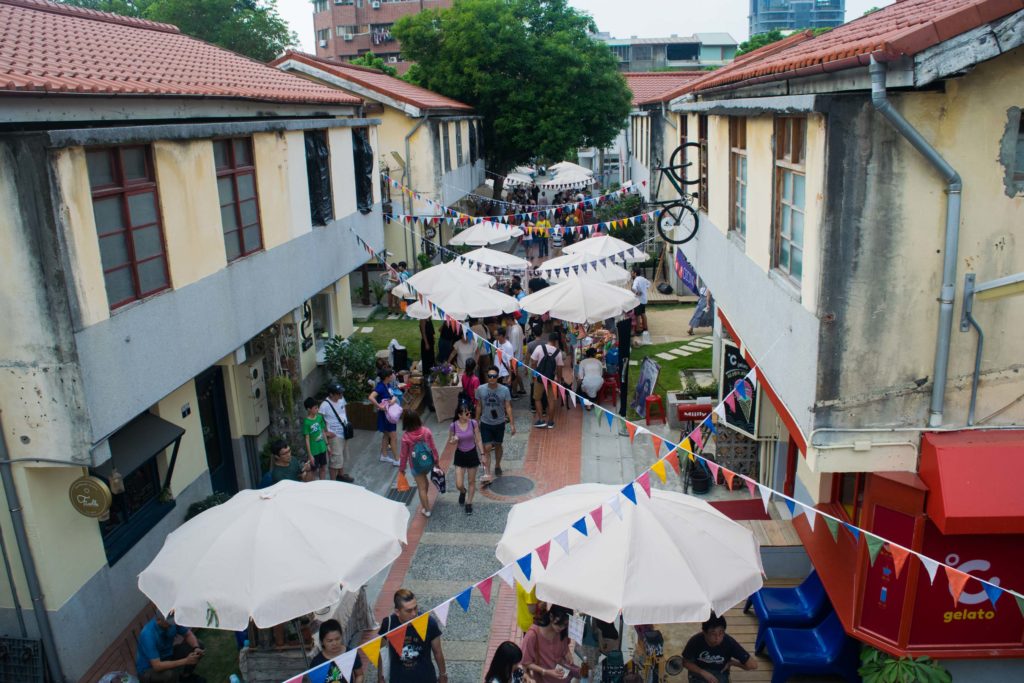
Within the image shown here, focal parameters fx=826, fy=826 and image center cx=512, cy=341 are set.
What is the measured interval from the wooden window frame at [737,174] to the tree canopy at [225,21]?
42825 mm

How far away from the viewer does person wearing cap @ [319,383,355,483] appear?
1199 centimetres

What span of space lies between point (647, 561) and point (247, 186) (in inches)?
319

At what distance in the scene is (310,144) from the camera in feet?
47.5

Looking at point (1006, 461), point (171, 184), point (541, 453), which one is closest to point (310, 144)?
point (171, 184)

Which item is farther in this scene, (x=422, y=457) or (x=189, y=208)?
(x=422, y=457)

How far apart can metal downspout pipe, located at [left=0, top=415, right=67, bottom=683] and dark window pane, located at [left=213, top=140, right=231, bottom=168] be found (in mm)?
4793

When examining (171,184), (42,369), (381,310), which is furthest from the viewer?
(381,310)

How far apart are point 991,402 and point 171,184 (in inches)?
A: 335

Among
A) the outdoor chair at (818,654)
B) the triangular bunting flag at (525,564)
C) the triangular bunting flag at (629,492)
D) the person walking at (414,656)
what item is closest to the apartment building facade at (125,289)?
the person walking at (414,656)

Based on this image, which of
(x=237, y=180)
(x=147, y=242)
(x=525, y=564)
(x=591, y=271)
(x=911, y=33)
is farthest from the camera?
(x=591, y=271)

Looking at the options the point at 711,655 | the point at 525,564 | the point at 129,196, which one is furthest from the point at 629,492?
the point at 129,196

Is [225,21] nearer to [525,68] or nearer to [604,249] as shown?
[525,68]

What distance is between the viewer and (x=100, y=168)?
8.20m

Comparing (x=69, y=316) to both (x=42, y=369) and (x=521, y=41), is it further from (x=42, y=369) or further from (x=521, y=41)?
(x=521, y=41)
